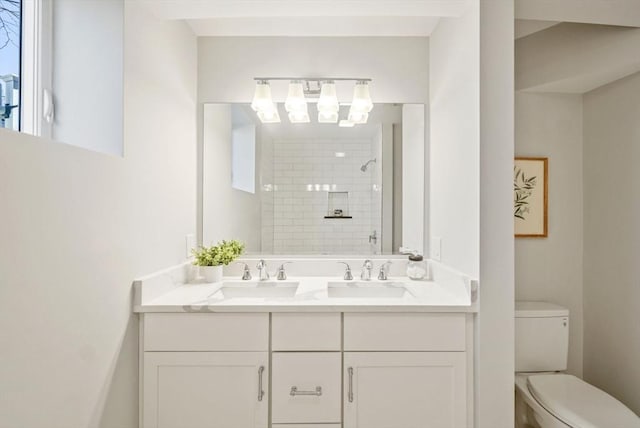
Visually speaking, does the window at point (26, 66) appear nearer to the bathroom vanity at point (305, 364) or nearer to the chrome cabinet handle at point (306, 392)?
the bathroom vanity at point (305, 364)

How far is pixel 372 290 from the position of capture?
6.32ft

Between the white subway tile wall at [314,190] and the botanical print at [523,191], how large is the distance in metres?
0.82

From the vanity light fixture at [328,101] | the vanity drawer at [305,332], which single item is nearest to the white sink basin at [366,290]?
the vanity drawer at [305,332]

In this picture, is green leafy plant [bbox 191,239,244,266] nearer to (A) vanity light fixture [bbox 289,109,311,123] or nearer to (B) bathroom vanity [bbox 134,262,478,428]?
(B) bathroom vanity [bbox 134,262,478,428]

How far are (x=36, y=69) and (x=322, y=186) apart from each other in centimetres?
139

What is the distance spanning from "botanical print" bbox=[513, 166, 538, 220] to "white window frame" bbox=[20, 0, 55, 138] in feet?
7.68

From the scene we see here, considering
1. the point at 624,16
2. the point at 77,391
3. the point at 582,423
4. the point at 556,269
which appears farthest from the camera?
the point at 556,269

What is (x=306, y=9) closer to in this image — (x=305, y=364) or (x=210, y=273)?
(x=210, y=273)

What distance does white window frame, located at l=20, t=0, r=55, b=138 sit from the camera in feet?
4.15

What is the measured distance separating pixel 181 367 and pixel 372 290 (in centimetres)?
100

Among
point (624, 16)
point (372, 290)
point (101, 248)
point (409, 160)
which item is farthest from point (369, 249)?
point (624, 16)

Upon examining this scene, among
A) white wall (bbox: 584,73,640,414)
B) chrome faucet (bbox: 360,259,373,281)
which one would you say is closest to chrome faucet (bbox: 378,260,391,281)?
chrome faucet (bbox: 360,259,373,281)

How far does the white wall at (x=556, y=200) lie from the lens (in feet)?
7.02

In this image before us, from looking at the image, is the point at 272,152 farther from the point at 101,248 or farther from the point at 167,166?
the point at 101,248
